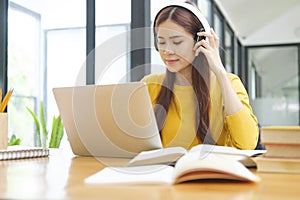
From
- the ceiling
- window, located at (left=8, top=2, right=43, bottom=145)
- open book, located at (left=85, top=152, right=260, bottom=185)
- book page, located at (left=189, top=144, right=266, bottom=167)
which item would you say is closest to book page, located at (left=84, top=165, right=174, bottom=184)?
open book, located at (left=85, top=152, right=260, bottom=185)

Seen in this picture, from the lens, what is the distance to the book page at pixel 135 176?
2.43 feet

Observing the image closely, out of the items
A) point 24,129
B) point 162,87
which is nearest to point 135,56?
point 162,87

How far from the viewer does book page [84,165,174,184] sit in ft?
2.43

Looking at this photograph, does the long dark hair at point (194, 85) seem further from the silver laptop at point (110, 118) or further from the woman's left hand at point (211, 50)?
the silver laptop at point (110, 118)

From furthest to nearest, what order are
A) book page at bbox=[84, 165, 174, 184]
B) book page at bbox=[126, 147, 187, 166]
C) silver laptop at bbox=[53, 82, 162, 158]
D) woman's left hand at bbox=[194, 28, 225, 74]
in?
woman's left hand at bbox=[194, 28, 225, 74] < silver laptop at bbox=[53, 82, 162, 158] < book page at bbox=[126, 147, 187, 166] < book page at bbox=[84, 165, 174, 184]

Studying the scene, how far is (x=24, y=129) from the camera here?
11.4 feet

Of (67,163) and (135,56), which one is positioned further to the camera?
(135,56)

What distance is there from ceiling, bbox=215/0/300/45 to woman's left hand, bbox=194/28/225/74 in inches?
130

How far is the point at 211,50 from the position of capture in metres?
1.44

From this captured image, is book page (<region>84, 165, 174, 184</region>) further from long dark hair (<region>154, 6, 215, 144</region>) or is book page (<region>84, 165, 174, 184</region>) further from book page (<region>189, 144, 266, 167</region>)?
long dark hair (<region>154, 6, 215, 144</region>)

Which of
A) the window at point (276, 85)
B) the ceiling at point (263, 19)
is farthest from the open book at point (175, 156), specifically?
the window at point (276, 85)

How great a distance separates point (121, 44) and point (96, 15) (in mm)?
260

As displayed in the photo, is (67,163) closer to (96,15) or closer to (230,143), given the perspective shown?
(230,143)

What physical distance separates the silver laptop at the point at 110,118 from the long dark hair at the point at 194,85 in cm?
36
